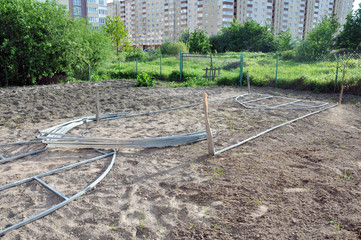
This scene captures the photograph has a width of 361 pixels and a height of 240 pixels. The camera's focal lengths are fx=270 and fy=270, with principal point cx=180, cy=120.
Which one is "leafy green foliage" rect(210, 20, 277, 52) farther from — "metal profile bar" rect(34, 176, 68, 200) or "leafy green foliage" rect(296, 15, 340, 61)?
"metal profile bar" rect(34, 176, 68, 200)

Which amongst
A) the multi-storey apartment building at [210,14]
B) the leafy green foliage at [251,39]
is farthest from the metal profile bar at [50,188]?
the multi-storey apartment building at [210,14]

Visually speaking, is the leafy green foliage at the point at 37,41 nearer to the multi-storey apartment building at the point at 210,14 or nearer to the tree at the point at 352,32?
the tree at the point at 352,32

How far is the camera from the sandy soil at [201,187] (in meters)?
2.46

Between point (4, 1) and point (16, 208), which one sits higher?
point (4, 1)

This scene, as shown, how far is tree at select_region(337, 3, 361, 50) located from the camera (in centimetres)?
3397

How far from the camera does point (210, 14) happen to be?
73.5m

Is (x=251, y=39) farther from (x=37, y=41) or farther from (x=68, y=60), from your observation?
(x=37, y=41)

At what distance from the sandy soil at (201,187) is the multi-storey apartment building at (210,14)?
67.9 metres

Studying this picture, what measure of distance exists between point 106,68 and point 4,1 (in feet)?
→ 21.7

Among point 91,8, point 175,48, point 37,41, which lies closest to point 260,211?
point 37,41

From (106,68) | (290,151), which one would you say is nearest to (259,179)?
(290,151)

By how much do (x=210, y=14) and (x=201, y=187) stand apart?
76667 millimetres

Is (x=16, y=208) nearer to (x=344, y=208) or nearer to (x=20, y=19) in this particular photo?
(x=344, y=208)

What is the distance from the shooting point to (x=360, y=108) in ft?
26.6
